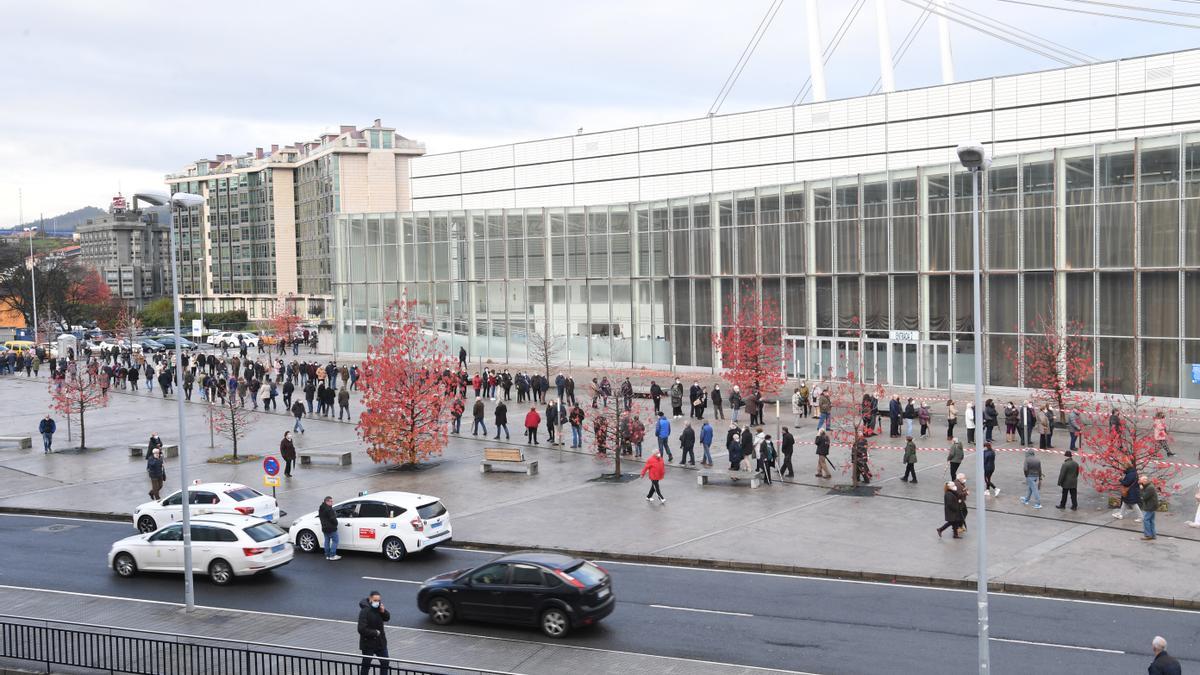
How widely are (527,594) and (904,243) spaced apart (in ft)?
114

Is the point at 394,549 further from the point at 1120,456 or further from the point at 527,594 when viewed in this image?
the point at 1120,456

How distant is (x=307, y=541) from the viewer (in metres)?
22.9

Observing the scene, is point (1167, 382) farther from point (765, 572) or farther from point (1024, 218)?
point (765, 572)

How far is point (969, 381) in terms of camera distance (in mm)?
45500

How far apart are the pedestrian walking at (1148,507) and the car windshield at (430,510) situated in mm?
14126

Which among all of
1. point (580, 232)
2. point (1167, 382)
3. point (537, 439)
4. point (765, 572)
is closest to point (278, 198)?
point (580, 232)

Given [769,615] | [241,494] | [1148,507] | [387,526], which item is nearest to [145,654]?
[387,526]

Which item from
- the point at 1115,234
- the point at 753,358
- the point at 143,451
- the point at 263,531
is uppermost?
the point at 1115,234

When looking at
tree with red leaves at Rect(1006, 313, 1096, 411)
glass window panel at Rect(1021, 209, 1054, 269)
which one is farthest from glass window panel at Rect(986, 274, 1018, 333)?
A: glass window panel at Rect(1021, 209, 1054, 269)

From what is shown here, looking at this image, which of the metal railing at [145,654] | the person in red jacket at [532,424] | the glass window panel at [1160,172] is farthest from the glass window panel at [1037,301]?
the metal railing at [145,654]

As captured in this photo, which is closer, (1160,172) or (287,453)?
(287,453)

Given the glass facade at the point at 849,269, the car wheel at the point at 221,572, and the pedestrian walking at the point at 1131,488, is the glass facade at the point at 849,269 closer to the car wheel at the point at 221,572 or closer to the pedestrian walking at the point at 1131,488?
the pedestrian walking at the point at 1131,488

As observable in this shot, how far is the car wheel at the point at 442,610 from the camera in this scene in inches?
685

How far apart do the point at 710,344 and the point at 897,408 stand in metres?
22.1
